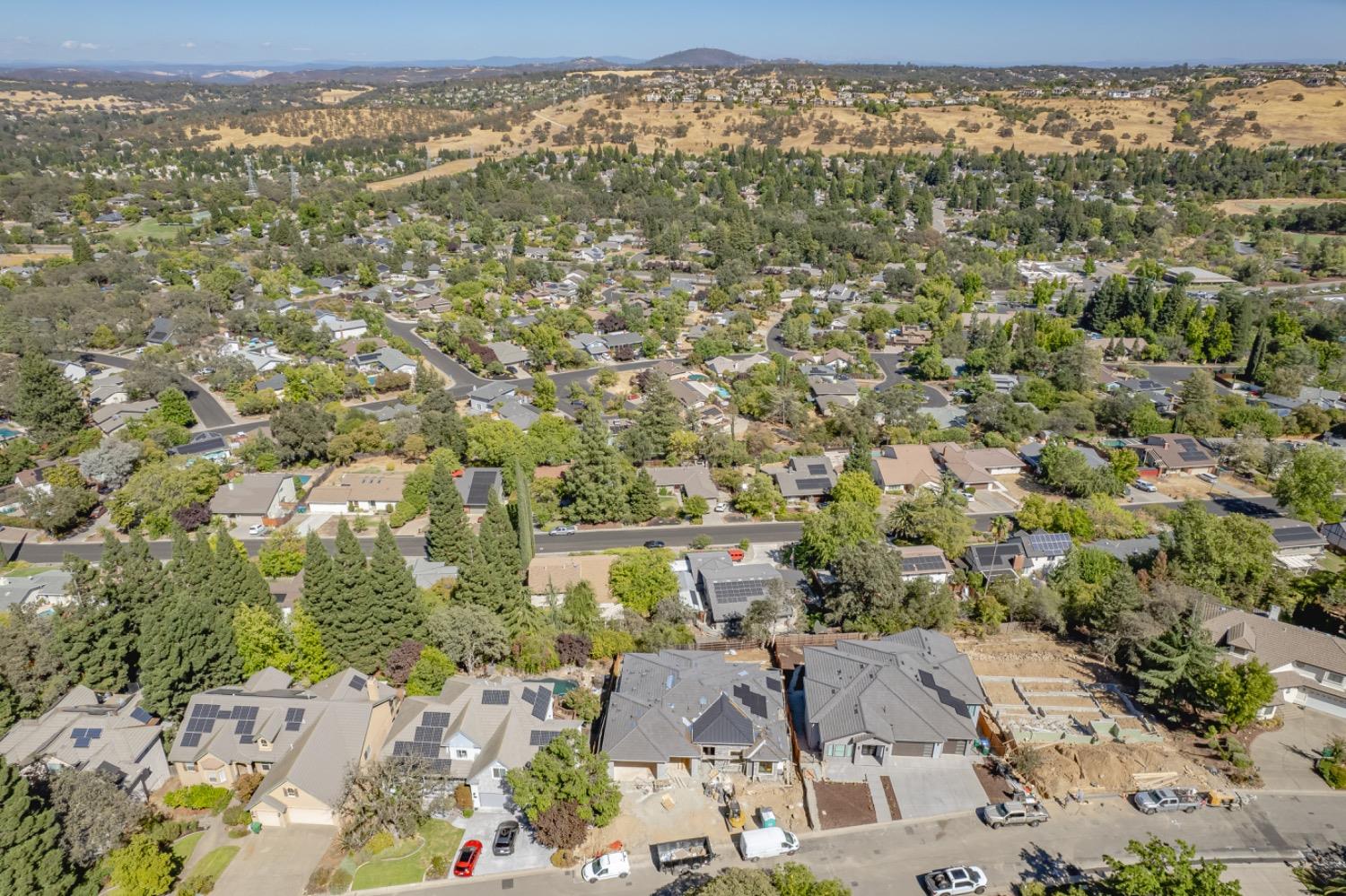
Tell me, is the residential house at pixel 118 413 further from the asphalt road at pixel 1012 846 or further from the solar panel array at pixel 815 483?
the asphalt road at pixel 1012 846

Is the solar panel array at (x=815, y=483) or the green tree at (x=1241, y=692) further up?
the green tree at (x=1241, y=692)

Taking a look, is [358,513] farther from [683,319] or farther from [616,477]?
[683,319]

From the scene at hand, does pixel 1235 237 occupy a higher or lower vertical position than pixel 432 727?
higher

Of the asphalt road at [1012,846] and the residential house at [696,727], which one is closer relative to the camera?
the asphalt road at [1012,846]

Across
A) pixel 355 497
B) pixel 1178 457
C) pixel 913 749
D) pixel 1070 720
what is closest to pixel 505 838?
pixel 913 749

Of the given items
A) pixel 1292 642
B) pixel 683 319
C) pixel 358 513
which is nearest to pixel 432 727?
pixel 358 513

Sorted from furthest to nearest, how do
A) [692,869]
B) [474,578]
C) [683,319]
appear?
[683,319], [474,578], [692,869]

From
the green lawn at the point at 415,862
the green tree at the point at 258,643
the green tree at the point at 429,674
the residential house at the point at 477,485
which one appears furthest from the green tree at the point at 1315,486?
the green tree at the point at 258,643
